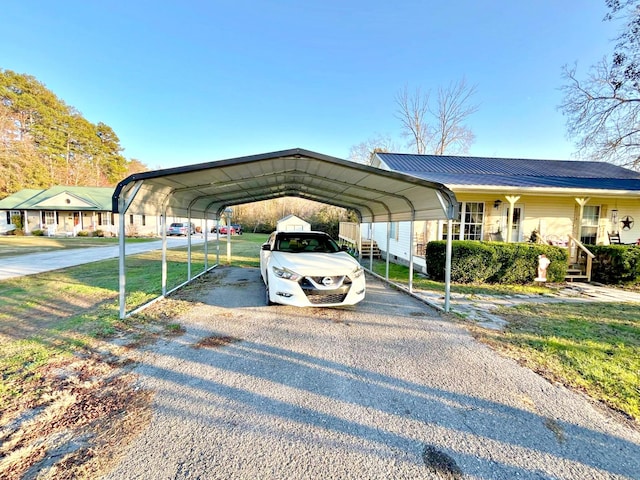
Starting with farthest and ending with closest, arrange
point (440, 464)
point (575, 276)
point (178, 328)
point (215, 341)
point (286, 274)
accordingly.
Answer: point (575, 276) → point (286, 274) → point (178, 328) → point (215, 341) → point (440, 464)

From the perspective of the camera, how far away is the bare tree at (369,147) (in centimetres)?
3036

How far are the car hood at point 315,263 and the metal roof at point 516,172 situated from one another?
6.21 meters

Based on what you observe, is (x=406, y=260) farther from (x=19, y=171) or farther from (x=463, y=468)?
(x=19, y=171)

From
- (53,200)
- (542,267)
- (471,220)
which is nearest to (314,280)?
(542,267)

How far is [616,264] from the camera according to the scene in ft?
29.1

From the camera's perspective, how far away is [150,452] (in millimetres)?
2070

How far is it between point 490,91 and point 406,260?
16320 mm

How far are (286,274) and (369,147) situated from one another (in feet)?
95.2

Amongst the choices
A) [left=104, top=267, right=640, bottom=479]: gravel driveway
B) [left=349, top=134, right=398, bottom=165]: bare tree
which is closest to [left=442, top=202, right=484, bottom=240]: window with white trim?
[left=104, top=267, right=640, bottom=479]: gravel driveway

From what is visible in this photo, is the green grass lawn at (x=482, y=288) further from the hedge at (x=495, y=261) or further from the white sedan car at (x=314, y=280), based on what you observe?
the white sedan car at (x=314, y=280)

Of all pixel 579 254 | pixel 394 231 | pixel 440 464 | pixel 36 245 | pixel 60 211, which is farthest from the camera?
pixel 60 211

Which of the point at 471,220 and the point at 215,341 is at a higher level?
the point at 471,220

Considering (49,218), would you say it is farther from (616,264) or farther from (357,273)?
(616,264)

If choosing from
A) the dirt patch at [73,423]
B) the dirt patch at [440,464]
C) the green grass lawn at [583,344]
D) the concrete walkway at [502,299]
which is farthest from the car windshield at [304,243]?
the dirt patch at [440,464]
